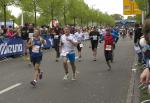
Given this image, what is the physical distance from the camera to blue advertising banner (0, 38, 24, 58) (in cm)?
2575

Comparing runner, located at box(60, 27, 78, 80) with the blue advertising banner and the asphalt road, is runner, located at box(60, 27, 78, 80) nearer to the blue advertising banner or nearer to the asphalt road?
the asphalt road

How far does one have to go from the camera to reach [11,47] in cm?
2702

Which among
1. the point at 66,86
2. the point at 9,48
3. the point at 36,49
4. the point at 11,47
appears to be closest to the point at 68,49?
the point at 36,49

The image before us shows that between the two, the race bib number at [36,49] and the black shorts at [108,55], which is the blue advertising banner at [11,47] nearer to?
the black shorts at [108,55]

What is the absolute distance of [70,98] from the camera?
1235cm

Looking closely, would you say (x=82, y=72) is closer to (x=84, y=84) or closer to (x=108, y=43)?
(x=108, y=43)

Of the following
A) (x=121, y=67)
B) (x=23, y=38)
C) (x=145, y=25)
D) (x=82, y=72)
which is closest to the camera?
(x=145, y=25)

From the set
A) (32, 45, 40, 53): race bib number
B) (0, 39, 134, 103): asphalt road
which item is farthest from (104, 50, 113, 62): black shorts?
(32, 45, 40, 53): race bib number

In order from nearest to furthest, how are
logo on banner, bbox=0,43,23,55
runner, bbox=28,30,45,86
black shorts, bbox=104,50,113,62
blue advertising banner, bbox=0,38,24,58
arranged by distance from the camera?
runner, bbox=28,30,45,86, black shorts, bbox=104,50,113,62, logo on banner, bbox=0,43,23,55, blue advertising banner, bbox=0,38,24,58

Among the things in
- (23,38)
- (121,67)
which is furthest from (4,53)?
(121,67)

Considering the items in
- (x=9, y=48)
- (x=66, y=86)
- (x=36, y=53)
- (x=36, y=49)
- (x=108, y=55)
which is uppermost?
(x=36, y=49)

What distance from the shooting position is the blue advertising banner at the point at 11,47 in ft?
84.5

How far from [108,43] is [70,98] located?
7951 mm

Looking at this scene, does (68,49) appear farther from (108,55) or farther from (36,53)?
(108,55)
